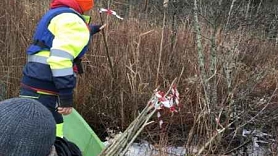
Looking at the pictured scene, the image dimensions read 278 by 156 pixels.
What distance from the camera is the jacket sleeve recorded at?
2.51 meters

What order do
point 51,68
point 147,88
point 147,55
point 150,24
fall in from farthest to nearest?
point 150,24 → point 147,55 → point 147,88 → point 51,68

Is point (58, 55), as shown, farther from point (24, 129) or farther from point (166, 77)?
point (166, 77)

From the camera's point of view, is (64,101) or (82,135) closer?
(64,101)

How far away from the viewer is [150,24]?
5102 mm

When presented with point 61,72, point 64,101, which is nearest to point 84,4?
point 61,72

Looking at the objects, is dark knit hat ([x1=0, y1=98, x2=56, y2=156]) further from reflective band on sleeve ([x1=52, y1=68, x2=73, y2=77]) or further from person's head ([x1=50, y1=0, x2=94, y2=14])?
person's head ([x1=50, y1=0, x2=94, y2=14])

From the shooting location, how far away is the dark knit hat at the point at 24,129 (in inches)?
53.2

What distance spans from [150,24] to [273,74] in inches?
59.9

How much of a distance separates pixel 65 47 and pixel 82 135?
66 centimetres

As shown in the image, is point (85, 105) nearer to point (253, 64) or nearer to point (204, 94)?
point (204, 94)

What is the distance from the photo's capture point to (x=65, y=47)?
2.52m

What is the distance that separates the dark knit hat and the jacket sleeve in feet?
3.49

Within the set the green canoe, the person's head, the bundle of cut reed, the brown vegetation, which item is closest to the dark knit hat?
the bundle of cut reed

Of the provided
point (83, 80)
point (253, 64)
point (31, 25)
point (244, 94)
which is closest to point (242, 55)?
point (253, 64)
